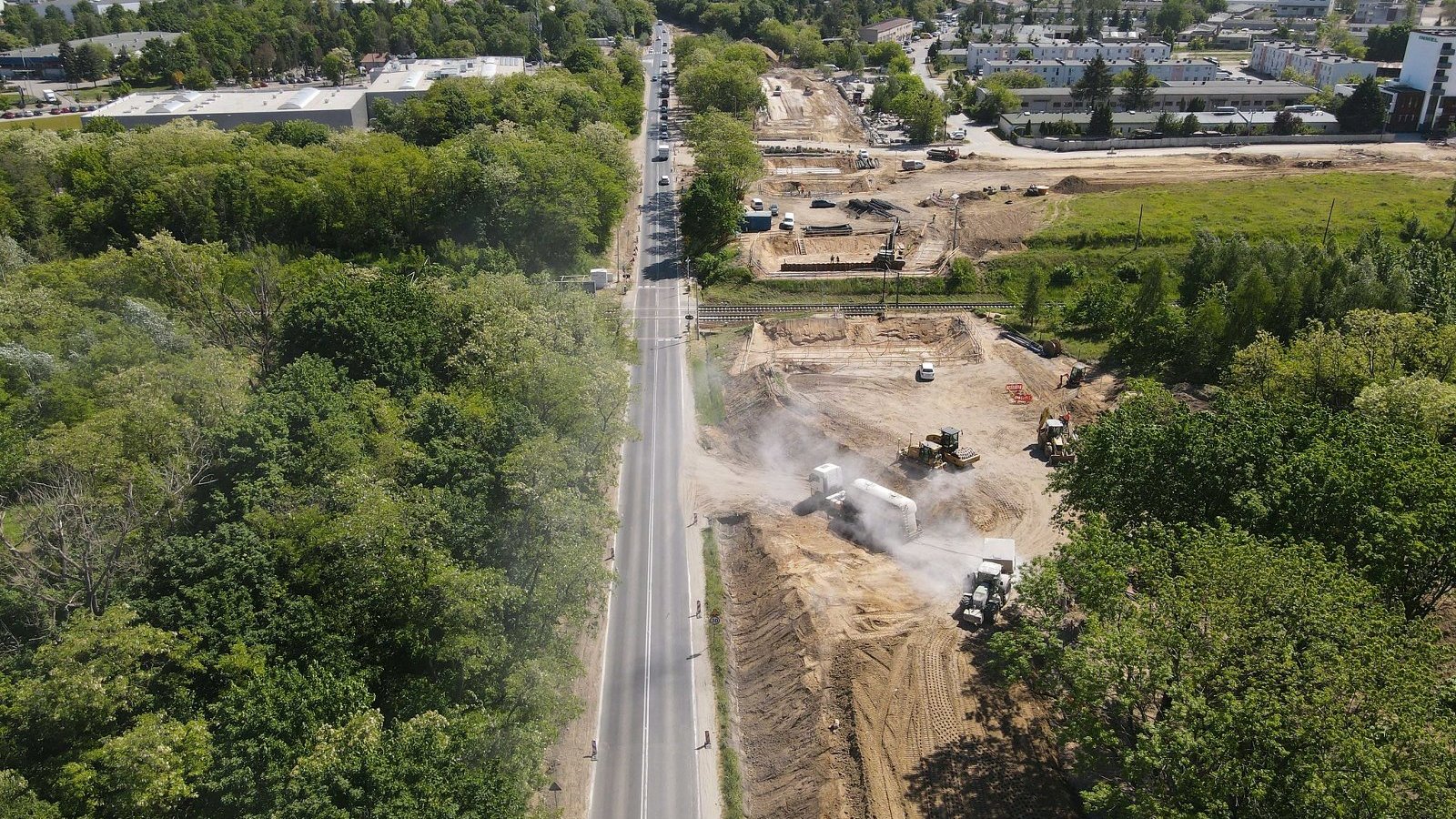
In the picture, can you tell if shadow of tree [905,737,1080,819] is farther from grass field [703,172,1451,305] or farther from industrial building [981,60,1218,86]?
industrial building [981,60,1218,86]

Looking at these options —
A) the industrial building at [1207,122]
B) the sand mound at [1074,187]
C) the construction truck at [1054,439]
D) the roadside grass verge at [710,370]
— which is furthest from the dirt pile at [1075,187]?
the construction truck at [1054,439]

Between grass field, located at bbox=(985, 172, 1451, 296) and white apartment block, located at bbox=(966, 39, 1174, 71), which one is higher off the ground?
white apartment block, located at bbox=(966, 39, 1174, 71)

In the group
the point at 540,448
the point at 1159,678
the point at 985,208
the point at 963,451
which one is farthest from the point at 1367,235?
the point at 540,448

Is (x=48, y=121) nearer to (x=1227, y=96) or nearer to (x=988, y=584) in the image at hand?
(x=988, y=584)

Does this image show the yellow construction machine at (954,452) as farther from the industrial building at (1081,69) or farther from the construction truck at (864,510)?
the industrial building at (1081,69)

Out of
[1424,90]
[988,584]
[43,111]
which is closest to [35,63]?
[43,111]

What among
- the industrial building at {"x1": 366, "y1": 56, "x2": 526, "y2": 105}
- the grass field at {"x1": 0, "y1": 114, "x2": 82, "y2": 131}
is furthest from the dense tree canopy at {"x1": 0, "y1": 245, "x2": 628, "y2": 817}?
the grass field at {"x1": 0, "y1": 114, "x2": 82, "y2": 131}

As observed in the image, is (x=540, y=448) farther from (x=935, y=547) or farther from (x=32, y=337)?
(x=32, y=337)
